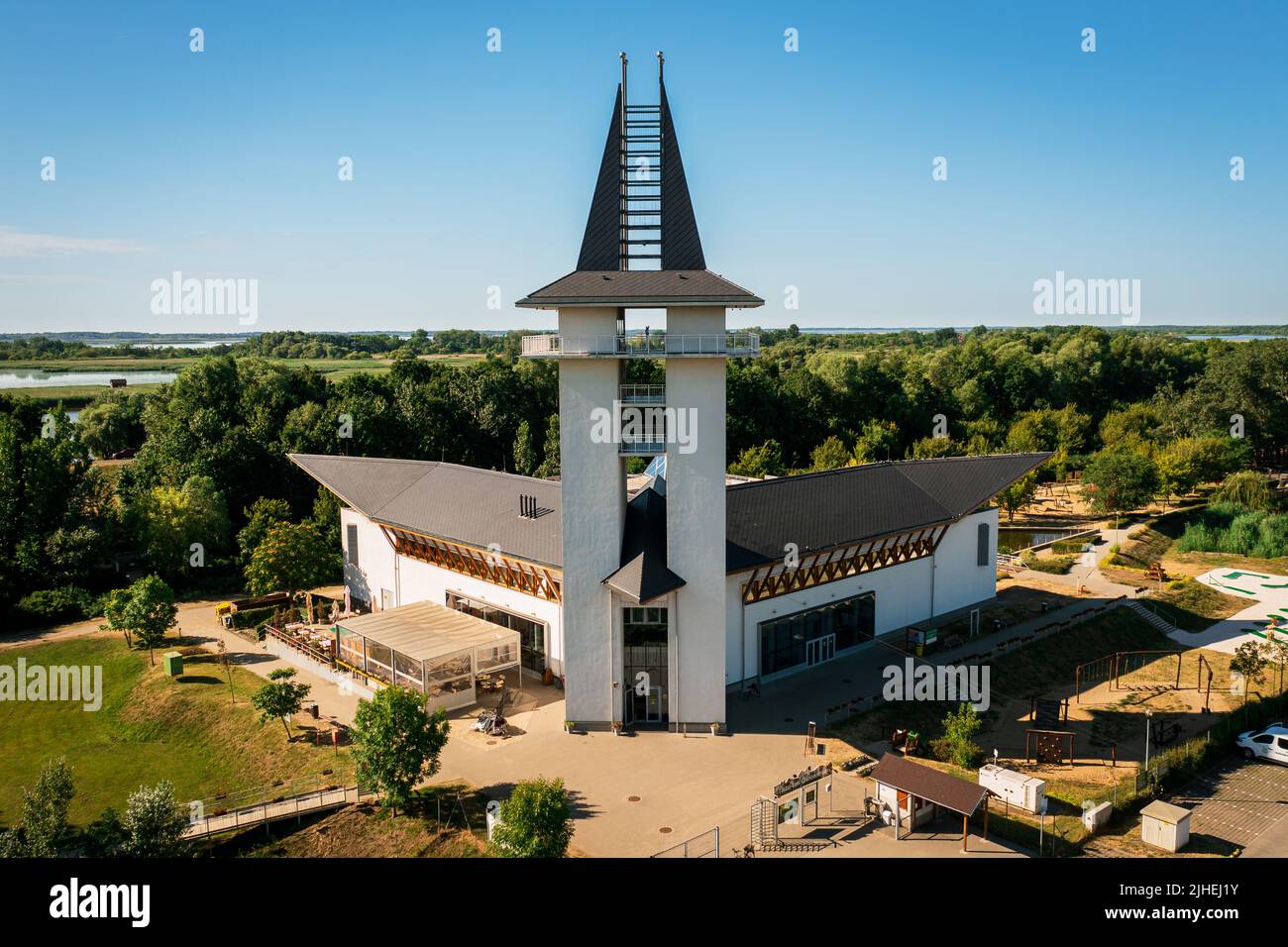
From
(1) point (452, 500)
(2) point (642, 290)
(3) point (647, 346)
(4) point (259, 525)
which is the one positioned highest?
(2) point (642, 290)

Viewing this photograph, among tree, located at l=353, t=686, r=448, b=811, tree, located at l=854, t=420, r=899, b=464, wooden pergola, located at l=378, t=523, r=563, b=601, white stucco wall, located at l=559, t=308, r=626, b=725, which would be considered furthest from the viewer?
tree, located at l=854, t=420, r=899, b=464

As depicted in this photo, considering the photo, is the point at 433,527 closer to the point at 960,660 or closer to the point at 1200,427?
the point at 960,660

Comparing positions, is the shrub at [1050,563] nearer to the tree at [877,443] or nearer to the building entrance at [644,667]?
the tree at [877,443]

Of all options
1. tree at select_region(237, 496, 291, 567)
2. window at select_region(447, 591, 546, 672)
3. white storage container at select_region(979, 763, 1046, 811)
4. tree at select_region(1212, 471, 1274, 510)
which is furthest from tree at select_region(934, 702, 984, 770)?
tree at select_region(1212, 471, 1274, 510)

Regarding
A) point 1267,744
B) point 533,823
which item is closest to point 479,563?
point 533,823

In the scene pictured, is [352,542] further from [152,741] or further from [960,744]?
[960,744]

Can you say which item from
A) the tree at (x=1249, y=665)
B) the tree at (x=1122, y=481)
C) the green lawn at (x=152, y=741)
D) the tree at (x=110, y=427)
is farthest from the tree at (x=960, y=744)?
the tree at (x=110, y=427)

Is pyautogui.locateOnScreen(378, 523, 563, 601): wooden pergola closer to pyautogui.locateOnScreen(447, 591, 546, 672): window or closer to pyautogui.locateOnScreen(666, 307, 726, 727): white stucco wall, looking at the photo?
pyautogui.locateOnScreen(447, 591, 546, 672): window

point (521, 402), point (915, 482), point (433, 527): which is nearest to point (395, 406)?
point (521, 402)
